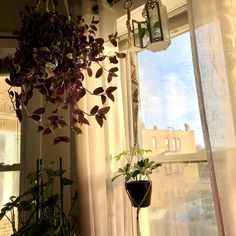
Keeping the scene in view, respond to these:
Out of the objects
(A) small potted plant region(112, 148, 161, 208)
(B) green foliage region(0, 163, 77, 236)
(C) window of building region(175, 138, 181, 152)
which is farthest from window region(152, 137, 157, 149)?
(B) green foliage region(0, 163, 77, 236)

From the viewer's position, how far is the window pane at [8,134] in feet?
5.83

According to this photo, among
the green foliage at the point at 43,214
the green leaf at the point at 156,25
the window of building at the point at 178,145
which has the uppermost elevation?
the green leaf at the point at 156,25

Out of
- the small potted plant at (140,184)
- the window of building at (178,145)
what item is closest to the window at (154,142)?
the window of building at (178,145)

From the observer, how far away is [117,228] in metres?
1.39

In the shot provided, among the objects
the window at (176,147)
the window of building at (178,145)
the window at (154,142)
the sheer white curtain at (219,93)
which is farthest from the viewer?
the window at (154,142)

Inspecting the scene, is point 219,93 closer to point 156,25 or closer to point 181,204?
point 156,25

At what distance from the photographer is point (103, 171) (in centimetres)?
146

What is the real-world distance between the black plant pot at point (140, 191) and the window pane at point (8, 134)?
917 millimetres

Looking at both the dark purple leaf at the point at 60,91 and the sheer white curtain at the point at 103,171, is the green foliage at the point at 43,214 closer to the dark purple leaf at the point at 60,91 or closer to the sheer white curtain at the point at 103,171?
the sheer white curtain at the point at 103,171

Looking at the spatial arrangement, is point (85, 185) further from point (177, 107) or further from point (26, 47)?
point (26, 47)

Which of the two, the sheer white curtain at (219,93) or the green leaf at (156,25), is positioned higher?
the green leaf at (156,25)

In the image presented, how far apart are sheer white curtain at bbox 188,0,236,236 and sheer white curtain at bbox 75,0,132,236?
0.56 meters

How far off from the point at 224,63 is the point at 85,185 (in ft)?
3.02

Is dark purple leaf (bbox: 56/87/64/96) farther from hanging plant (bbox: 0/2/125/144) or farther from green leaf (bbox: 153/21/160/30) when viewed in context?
green leaf (bbox: 153/21/160/30)
